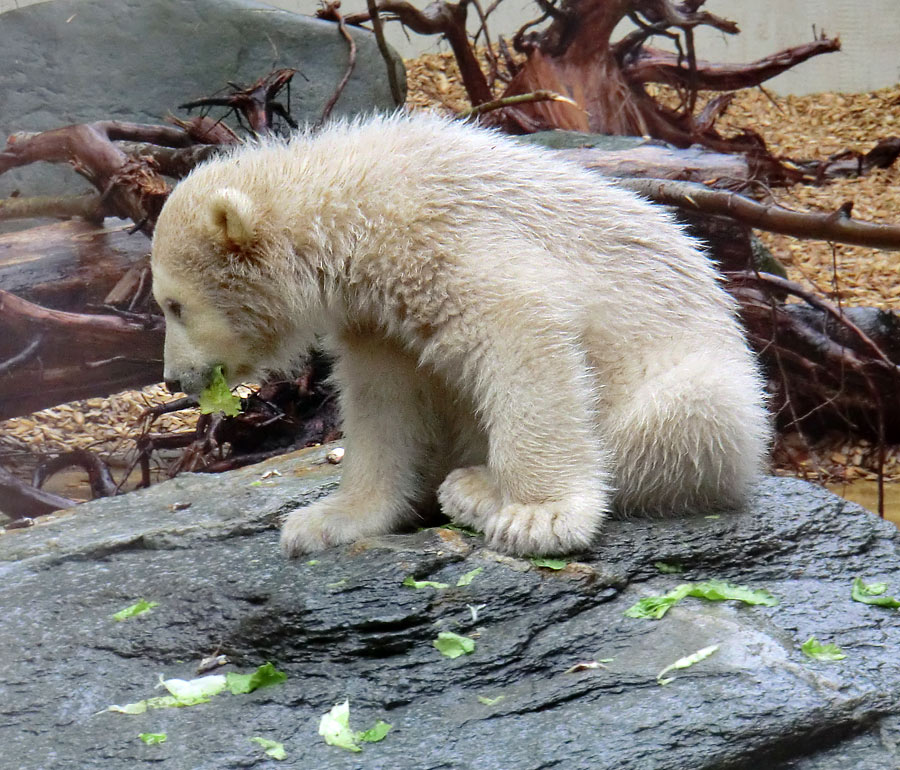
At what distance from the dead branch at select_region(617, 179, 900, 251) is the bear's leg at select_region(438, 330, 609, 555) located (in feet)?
8.22

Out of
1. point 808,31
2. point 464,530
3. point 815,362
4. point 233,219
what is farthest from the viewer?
point 808,31

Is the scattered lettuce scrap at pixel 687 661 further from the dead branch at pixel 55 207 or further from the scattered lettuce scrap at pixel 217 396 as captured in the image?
the dead branch at pixel 55 207

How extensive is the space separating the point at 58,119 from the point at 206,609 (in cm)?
635

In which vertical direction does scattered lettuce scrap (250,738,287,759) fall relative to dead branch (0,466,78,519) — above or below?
above

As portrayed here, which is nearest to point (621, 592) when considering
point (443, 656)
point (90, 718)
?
point (443, 656)

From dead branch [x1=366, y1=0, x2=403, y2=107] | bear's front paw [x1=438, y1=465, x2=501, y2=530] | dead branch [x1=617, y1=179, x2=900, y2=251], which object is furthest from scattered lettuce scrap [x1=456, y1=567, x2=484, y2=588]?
dead branch [x1=366, y1=0, x2=403, y2=107]

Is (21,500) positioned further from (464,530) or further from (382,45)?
(382,45)

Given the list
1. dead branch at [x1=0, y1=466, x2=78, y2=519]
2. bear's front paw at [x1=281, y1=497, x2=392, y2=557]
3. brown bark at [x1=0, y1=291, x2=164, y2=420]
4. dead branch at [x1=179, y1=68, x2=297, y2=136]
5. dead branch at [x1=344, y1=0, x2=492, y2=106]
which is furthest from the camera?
dead branch at [x1=344, y1=0, x2=492, y2=106]

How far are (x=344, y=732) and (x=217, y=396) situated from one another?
1.52 meters

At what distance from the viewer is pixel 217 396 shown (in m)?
3.48

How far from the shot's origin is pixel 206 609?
2980mm

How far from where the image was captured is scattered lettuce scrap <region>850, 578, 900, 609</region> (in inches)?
111

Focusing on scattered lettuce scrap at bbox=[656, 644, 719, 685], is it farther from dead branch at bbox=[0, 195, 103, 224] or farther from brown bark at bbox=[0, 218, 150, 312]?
dead branch at bbox=[0, 195, 103, 224]

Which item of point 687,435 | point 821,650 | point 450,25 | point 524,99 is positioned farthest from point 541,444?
point 450,25
